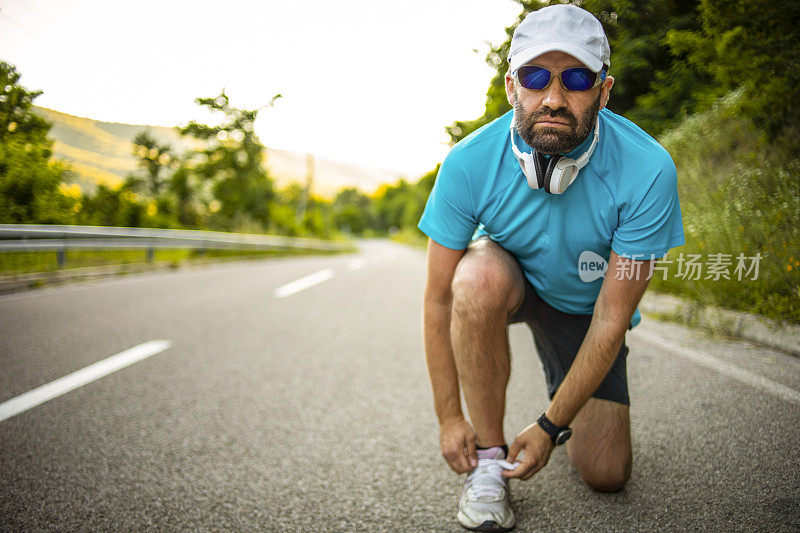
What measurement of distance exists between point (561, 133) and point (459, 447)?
3.91ft

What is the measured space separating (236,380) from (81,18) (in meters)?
2.38

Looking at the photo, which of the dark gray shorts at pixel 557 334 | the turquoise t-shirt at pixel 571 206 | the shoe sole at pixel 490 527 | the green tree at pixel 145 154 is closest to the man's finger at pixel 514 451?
the shoe sole at pixel 490 527

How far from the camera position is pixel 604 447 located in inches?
72.2

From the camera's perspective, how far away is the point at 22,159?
3018 mm

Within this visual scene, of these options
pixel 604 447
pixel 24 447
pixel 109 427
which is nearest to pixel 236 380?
pixel 109 427

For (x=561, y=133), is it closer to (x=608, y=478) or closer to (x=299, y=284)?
(x=608, y=478)

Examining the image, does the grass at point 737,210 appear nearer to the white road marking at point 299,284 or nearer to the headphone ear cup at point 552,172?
the headphone ear cup at point 552,172

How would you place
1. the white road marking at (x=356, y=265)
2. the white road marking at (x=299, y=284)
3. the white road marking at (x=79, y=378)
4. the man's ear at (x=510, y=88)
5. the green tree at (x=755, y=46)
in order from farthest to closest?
the white road marking at (x=356, y=265) → the white road marking at (x=299, y=284) → the green tree at (x=755, y=46) → the white road marking at (x=79, y=378) → the man's ear at (x=510, y=88)

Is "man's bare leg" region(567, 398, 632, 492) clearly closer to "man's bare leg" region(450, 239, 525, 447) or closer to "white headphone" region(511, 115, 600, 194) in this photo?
"man's bare leg" region(450, 239, 525, 447)

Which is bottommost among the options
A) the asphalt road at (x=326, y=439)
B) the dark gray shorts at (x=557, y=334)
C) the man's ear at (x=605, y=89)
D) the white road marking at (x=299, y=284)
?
the white road marking at (x=299, y=284)

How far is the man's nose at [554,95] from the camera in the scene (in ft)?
5.32

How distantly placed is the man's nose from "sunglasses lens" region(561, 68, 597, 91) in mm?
21

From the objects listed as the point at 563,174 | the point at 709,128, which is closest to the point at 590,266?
the point at 563,174

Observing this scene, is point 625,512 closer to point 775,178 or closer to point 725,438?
point 725,438
